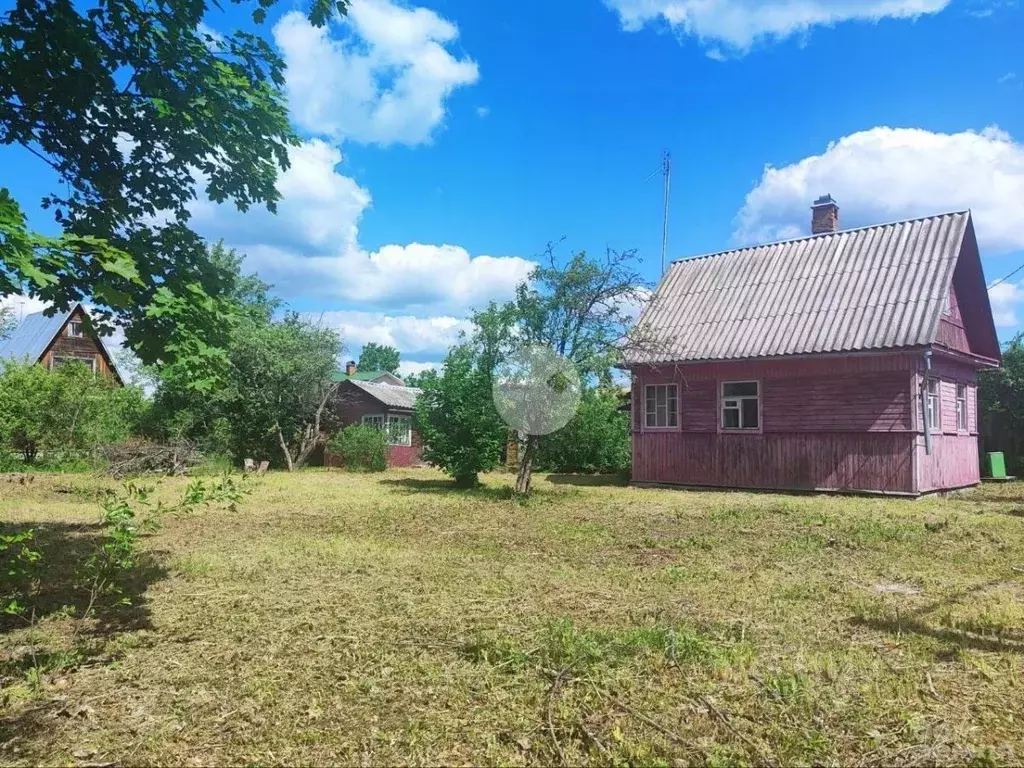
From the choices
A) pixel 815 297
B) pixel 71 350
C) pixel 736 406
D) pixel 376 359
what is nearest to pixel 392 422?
pixel 736 406

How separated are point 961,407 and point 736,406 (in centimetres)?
628

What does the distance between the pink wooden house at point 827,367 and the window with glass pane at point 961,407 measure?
0.18ft

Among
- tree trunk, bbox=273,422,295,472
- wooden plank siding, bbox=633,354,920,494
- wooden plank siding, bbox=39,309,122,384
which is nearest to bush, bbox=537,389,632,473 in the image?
wooden plank siding, bbox=633,354,920,494

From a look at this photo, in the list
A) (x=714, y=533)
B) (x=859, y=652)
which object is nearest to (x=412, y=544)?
(x=714, y=533)

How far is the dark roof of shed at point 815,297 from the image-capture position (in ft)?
50.7

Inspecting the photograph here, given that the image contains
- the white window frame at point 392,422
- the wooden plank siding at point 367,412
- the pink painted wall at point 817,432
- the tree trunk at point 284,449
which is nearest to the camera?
the pink painted wall at point 817,432

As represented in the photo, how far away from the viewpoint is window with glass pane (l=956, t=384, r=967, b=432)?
17.9 m

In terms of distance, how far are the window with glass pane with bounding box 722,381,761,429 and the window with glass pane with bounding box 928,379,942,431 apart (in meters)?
3.73

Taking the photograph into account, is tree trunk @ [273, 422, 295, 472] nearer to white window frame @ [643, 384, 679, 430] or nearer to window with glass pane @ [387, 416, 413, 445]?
window with glass pane @ [387, 416, 413, 445]

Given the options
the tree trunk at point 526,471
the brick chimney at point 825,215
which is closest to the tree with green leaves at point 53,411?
the tree trunk at point 526,471

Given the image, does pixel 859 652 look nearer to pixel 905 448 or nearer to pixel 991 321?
pixel 905 448

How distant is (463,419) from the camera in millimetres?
18469

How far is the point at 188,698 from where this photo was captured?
13.4 ft

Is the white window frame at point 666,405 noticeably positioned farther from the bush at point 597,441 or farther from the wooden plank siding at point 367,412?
the wooden plank siding at point 367,412
